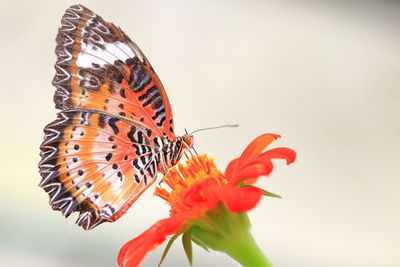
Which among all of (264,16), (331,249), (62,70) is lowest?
(62,70)

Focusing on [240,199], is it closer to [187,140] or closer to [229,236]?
[229,236]

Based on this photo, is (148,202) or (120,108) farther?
(148,202)

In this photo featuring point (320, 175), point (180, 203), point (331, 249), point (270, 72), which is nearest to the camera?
point (180, 203)

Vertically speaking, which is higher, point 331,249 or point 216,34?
point 216,34

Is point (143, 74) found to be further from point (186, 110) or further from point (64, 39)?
point (186, 110)

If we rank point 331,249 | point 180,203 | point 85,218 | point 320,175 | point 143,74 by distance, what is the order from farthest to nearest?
point 320,175 → point 331,249 → point 143,74 → point 85,218 → point 180,203

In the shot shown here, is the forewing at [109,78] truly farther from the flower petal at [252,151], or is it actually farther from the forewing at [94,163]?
the flower petal at [252,151]

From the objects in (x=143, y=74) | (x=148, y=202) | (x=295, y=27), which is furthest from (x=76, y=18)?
(x=295, y=27)
